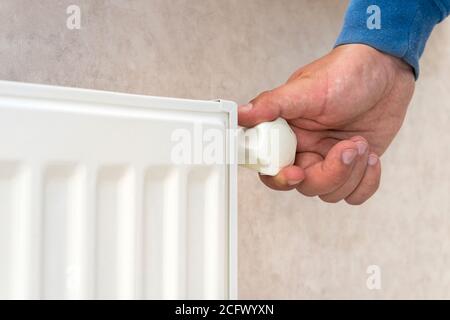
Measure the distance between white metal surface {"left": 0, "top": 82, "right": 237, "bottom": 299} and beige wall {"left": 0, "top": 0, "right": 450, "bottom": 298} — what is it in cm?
21

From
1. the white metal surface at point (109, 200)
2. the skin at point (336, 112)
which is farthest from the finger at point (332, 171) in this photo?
the white metal surface at point (109, 200)

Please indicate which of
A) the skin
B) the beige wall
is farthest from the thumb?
the beige wall

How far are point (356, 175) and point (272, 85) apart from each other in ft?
0.66

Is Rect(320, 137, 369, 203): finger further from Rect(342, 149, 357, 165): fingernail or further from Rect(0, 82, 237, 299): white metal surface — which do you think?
Rect(0, 82, 237, 299): white metal surface

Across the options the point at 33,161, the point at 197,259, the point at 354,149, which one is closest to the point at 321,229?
the point at 354,149

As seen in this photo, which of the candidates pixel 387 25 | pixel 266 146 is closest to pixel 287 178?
pixel 266 146

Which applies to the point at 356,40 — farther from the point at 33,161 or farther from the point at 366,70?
the point at 33,161

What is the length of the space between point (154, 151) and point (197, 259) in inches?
3.3

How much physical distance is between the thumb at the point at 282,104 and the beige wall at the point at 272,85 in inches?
6.6

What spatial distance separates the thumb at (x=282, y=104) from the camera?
0.49 m

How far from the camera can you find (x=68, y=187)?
1.23ft

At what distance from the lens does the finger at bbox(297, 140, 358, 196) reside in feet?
1.71

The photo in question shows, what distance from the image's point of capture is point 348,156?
20.5 inches

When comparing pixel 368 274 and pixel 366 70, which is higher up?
pixel 366 70
